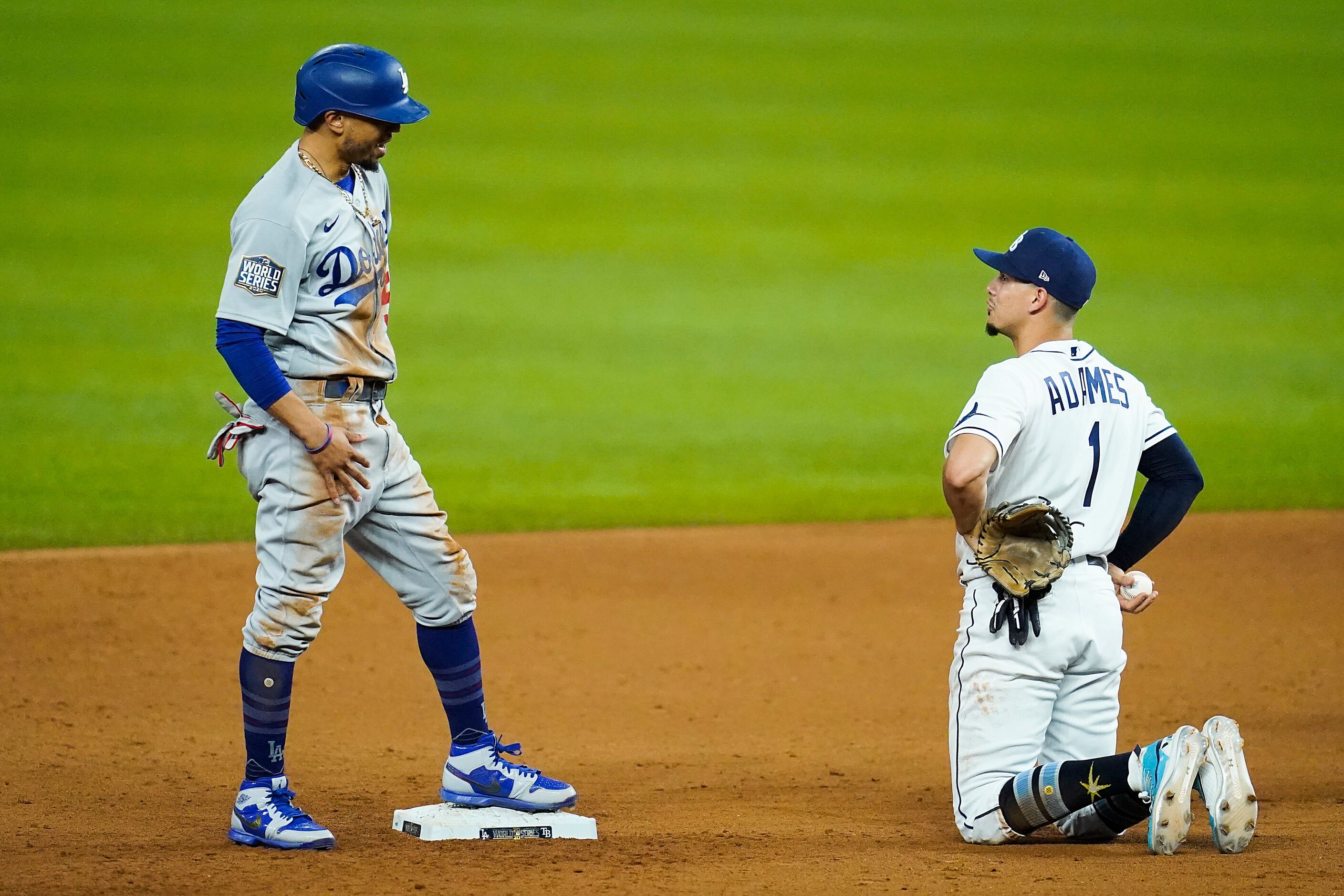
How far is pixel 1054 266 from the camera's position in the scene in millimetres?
3455

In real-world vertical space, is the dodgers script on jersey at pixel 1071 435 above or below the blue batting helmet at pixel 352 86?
below

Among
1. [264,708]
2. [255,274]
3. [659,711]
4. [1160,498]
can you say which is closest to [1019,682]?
[1160,498]

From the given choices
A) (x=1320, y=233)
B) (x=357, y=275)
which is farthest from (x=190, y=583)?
(x=1320, y=233)

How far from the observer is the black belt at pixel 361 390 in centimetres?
329

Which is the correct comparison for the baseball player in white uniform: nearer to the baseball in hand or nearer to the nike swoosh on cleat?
the baseball in hand

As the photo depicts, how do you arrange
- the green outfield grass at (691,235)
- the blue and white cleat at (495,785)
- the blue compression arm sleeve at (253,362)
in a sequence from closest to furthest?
the blue compression arm sleeve at (253,362) → the blue and white cleat at (495,785) → the green outfield grass at (691,235)

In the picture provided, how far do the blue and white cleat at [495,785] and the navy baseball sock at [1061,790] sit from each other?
105cm

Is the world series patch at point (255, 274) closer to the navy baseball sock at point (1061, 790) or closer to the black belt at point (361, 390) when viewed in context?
the black belt at point (361, 390)

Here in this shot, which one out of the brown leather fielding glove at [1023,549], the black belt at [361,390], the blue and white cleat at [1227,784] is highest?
the black belt at [361,390]

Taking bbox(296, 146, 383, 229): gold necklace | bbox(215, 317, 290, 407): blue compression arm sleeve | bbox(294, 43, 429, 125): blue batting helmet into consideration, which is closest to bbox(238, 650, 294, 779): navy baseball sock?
bbox(215, 317, 290, 407): blue compression arm sleeve

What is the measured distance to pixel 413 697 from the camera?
509 centimetres

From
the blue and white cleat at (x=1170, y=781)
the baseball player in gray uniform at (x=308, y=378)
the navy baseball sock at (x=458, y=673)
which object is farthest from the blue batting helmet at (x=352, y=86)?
the blue and white cleat at (x=1170, y=781)

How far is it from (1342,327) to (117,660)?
36.3 ft

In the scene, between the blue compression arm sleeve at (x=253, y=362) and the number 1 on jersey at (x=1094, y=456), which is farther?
the number 1 on jersey at (x=1094, y=456)
